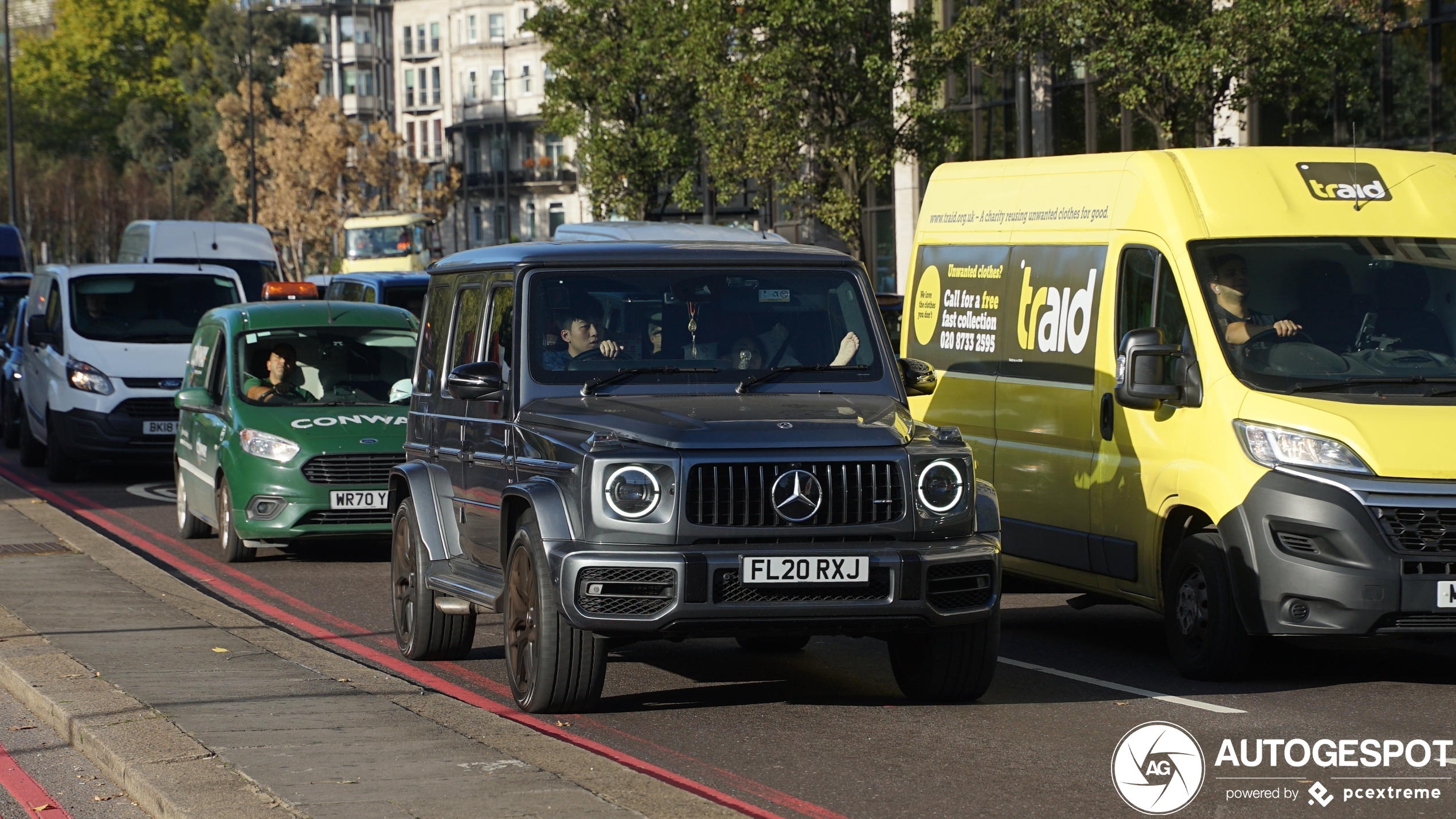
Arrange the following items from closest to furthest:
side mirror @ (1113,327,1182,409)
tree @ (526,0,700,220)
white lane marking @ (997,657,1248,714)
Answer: white lane marking @ (997,657,1248,714)
side mirror @ (1113,327,1182,409)
tree @ (526,0,700,220)

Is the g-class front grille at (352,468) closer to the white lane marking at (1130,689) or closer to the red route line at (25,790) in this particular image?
the white lane marking at (1130,689)

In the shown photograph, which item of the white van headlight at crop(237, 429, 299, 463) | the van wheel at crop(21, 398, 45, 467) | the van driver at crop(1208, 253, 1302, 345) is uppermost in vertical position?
the van driver at crop(1208, 253, 1302, 345)

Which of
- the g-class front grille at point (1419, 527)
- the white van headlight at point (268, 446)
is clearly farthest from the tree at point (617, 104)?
the g-class front grille at point (1419, 527)

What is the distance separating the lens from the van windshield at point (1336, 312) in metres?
9.03

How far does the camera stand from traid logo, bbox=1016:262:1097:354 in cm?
1027

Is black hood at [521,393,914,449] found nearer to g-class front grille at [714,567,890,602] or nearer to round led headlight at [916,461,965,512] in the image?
round led headlight at [916,461,965,512]

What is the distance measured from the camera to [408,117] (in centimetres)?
12331

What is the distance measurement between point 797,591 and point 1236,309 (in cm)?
294

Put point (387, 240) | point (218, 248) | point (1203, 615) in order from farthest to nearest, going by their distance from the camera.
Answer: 1. point (387, 240)
2. point (218, 248)
3. point (1203, 615)

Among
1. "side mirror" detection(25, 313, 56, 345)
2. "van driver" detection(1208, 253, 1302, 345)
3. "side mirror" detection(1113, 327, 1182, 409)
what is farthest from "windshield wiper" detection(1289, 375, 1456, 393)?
"side mirror" detection(25, 313, 56, 345)

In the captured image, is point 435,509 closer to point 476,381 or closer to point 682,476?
point 476,381

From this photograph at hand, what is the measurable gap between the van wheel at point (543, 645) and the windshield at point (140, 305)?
13.9 metres

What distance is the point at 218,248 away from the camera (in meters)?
30.2

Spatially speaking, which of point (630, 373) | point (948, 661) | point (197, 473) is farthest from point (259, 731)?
point (197, 473)
